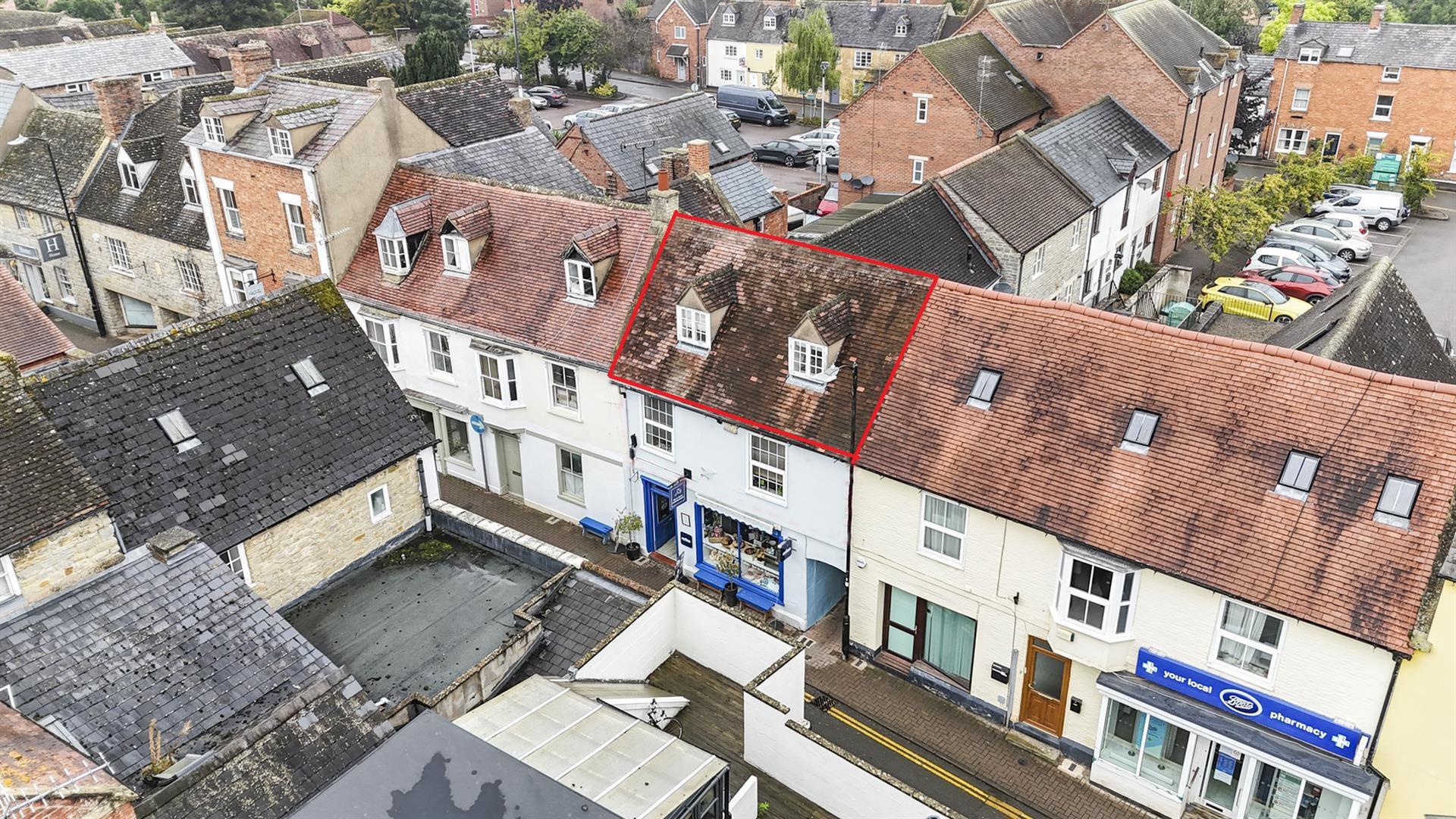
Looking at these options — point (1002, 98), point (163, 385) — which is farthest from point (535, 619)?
point (1002, 98)

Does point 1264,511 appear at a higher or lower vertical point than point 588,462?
higher

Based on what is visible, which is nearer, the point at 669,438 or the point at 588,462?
the point at 669,438

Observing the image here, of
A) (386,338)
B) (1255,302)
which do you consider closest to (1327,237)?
(1255,302)

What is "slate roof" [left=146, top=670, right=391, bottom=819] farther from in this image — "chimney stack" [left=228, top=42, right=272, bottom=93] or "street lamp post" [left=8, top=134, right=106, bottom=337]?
"street lamp post" [left=8, top=134, right=106, bottom=337]

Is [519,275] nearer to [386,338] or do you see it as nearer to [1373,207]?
[386,338]

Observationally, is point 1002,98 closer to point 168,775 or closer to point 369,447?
point 369,447

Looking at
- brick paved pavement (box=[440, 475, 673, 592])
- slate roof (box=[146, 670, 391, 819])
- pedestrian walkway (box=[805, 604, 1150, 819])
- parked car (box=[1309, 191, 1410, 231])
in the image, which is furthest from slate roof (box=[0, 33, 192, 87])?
parked car (box=[1309, 191, 1410, 231])

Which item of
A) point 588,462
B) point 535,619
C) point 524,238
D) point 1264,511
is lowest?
point 588,462

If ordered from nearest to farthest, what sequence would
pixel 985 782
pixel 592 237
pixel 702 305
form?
pixel 985 782 → pixel 702 305 → pixel 592 237
